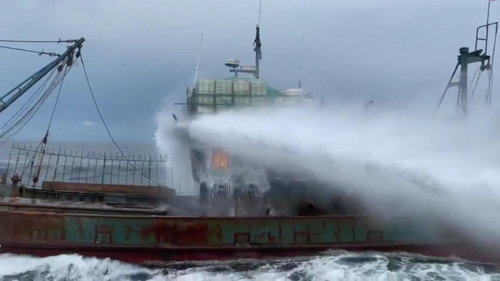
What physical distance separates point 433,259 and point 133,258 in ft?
35.5

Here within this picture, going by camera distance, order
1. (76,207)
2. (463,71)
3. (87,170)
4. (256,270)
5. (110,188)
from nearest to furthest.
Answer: (256,270) < (76,207) < (463,71) < (110,188) < (87,170)

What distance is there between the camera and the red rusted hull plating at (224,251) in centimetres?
1373

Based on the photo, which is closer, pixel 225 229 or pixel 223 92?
pixel 225 229

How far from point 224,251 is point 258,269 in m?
1.37

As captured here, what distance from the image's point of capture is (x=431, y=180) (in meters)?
14.7

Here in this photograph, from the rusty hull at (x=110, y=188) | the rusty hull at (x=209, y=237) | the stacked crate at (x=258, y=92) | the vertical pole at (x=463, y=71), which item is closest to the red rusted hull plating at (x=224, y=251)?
the rusty hull at (x=209, y=237)

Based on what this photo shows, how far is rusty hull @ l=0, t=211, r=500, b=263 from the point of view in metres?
13.7

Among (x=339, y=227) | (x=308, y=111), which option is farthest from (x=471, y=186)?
(x=308, y=111)

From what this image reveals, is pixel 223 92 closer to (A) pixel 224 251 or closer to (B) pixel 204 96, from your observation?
(B) pixel 204 96

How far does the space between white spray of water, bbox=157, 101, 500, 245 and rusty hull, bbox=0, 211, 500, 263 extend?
38.0 inches

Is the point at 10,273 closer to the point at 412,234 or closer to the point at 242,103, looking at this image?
the point at 242,103

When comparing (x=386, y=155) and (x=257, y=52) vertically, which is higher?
(x=257, y=52)

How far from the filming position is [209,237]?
14.2 meters

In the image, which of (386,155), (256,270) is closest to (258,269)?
(256,270)
